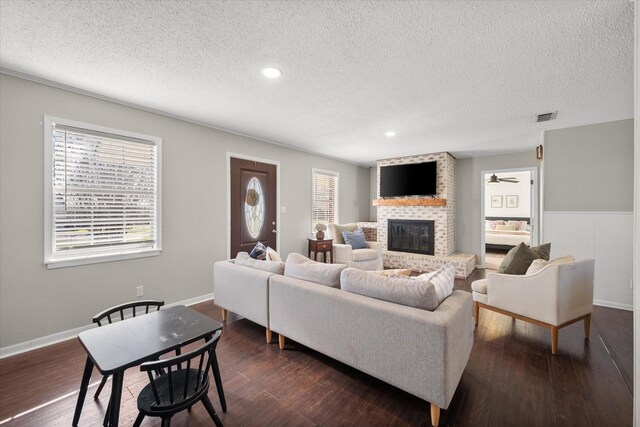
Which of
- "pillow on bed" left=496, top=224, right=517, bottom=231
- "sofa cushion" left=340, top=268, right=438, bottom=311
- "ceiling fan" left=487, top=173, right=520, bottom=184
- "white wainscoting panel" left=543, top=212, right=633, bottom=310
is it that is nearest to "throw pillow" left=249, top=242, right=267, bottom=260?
"sofa cushion" left=340, top=268, right=438, bottom=311

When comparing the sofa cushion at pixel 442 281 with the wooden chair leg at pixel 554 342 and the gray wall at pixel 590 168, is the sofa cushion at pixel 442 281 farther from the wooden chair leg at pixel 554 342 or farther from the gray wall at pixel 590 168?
the gray wall at pixel 590 168

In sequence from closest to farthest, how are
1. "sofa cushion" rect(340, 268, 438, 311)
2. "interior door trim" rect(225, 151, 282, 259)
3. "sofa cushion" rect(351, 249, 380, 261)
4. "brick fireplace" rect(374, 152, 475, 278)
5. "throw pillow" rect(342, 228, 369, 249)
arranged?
"sofa cushion" rect(340, 268, 438, 311), "interior door trim" rect(225, 151, 282, 259), "sofa cushion" rect(351, 249, 380, 261), "brick fireplace" rect(374, 152, 475, 278), "throw pillow" rect(342, 228, 369, 249)

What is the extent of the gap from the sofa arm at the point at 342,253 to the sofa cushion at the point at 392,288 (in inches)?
123

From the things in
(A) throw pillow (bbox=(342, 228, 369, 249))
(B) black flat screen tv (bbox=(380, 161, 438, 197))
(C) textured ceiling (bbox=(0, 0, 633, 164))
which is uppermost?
(C) textured ceiling (bbox=(0, 0, 633, 164))

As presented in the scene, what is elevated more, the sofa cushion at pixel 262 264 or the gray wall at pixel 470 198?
the gray wall at pixel 470 198

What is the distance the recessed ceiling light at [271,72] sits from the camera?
7.59ft

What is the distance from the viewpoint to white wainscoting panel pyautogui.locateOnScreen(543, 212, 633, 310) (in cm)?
345

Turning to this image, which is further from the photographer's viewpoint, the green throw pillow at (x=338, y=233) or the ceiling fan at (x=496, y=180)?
the ceiling fan at (x=496, y=180)

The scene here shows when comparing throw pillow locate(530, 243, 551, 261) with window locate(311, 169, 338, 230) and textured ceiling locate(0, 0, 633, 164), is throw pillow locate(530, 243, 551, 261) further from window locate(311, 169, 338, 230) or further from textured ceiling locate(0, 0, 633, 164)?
window locate(311, 169, 338, 230)

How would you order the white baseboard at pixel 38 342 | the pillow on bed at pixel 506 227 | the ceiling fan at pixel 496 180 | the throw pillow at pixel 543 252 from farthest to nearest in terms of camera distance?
the pillow on bed at pixel 506 227 → the ceiling fan at pixel 496 180 → the throw pillow at pixel 543 252 → the white baseboard at pixel 38 342

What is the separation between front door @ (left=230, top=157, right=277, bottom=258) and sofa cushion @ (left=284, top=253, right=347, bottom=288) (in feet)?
6.54

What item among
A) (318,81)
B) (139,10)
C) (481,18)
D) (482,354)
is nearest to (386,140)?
(318,81)

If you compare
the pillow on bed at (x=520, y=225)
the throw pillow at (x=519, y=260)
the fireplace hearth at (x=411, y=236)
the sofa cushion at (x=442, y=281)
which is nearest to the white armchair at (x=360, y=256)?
the fireplace hearth at (x=411, y=236)

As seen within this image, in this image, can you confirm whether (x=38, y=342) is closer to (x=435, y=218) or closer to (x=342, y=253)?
(x=342, y=253)
